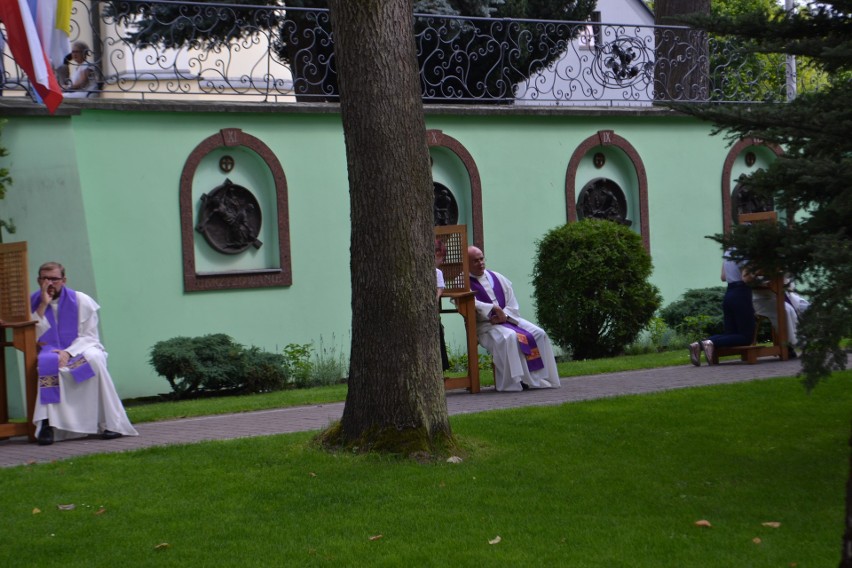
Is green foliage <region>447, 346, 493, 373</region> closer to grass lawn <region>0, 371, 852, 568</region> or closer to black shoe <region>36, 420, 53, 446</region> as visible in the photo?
grass lawn <region>0, 371, 852, 568</region>

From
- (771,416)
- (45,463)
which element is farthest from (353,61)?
(771,416)

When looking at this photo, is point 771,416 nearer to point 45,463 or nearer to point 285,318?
point 45,463

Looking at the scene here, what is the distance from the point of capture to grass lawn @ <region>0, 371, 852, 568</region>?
655cm

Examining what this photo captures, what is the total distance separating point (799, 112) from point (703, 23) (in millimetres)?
1176

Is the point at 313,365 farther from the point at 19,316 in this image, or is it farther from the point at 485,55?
the point at 485,55

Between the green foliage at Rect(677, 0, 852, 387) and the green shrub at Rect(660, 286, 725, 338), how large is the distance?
414 inches

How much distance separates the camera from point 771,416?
10656 millimetres

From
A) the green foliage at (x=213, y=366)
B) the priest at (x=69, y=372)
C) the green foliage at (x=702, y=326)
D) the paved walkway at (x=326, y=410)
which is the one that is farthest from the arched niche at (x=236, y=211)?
the green foliage at (x=702, y=326)

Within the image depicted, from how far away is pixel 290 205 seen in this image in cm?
1720

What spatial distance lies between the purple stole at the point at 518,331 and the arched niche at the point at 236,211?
11.4 ft

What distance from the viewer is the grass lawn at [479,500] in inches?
258

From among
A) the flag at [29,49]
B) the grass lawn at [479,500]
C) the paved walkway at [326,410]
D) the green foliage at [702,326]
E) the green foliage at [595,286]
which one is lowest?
the grass lawn at [479,500]

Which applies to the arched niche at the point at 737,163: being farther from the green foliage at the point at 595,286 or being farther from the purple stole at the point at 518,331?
the purple stole at the point at 518,331

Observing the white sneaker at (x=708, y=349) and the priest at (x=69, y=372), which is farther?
the white sneaker at (x=708, y=349)
